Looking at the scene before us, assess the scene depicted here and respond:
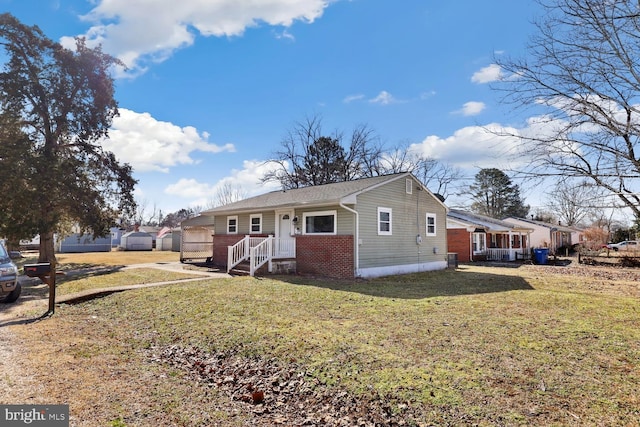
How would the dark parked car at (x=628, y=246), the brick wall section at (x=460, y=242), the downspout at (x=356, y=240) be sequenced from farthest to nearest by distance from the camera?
1. the dark parked car at (x=628, y=246)
2. the brick wall section at (x=460, y=242)
3. the downspout at (x=356, y=240)

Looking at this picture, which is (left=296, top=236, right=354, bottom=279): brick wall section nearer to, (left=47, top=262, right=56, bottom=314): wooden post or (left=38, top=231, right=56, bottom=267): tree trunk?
(left=47, top=262, right=56, bottom=314): wooden post

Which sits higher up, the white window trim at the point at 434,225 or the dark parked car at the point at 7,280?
the white window trim at the point at 434,225

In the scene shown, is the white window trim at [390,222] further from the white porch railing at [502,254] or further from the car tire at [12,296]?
the white porch railing at [502,254]

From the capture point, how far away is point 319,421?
3615 millimetres

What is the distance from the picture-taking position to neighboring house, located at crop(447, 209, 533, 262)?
26.0 metres

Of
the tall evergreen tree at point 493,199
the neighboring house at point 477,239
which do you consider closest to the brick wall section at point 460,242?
the neighboring house at point 477,239

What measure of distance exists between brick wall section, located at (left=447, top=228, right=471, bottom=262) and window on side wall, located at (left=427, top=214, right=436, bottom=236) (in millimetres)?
8878

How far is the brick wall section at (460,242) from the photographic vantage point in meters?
26.0

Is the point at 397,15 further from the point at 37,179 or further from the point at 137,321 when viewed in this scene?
the point at 37,179

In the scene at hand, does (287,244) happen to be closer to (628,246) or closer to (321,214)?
(321,214)

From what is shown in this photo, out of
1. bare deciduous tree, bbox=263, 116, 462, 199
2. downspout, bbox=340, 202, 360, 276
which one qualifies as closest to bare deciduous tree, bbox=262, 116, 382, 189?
bare deciduous tree, bbox=263, 116, 462, 199

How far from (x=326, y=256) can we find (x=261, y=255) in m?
2.55

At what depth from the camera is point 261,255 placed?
14.2 m

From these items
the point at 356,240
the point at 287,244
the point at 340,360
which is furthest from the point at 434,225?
the point at 340,360
